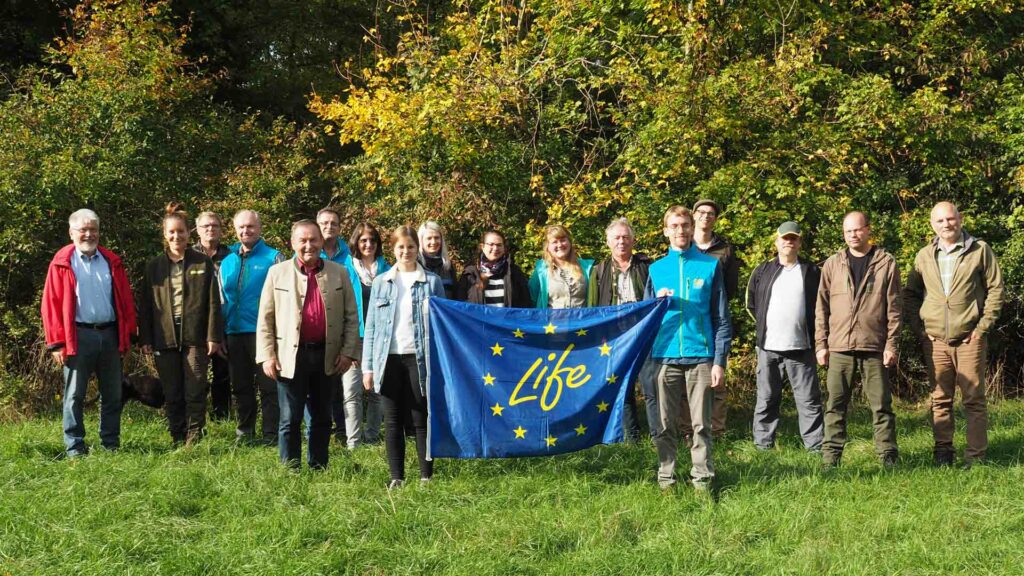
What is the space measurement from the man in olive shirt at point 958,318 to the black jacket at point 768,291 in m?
0.91

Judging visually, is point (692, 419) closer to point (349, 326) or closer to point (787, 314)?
point (787, 314)

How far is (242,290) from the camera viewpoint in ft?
26.7

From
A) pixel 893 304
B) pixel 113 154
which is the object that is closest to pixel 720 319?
pixel 893 304

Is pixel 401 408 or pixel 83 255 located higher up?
pixel 83 255

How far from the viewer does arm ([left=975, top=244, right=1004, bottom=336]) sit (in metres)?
6.95

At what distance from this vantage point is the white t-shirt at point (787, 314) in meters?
7.81

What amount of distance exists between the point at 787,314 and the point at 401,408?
3.49m

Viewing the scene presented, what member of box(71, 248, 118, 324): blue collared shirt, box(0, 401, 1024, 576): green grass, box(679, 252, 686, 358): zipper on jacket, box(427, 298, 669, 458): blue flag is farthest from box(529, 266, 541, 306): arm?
box(71, 248, 118, 324): blue collared shirt

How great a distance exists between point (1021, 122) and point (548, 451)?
27.1 ft

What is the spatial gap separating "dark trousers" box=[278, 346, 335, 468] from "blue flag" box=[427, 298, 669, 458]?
95cm

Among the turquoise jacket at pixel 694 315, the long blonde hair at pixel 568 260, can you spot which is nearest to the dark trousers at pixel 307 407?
the long blonde hair at pixel 568 260

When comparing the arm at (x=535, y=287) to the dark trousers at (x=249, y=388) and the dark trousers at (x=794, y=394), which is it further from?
the dark trousers at (x=249, y=388)

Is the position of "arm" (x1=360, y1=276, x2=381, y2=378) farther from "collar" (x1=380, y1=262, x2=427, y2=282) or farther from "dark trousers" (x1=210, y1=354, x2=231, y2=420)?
"dark trousers" (x1=210, y1=354, x2=231, y2=420)

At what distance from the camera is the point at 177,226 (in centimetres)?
780
